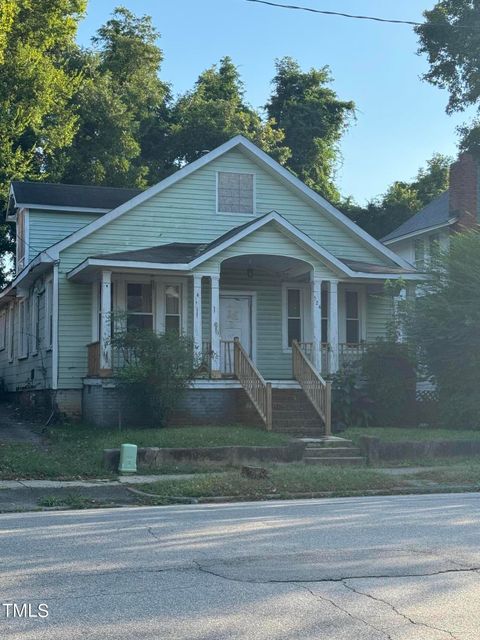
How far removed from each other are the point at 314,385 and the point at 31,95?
62.3ft

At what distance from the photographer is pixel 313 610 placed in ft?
19.6

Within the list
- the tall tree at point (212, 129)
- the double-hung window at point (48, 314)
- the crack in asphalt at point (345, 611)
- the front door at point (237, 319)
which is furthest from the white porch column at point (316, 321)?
the tall tree at point (212, 129)

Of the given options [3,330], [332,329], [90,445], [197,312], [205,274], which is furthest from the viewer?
[3,330]

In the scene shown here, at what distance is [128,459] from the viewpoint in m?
14.8

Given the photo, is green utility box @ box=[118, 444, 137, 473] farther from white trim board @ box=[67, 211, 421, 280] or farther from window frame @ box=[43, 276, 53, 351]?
window frame @ box=[43, 276, 53, 351]

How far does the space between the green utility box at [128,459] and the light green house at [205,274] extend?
5619mm

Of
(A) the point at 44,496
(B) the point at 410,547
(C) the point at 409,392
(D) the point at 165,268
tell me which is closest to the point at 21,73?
(D) the point at 165,268

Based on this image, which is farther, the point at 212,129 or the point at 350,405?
the point at 212,129

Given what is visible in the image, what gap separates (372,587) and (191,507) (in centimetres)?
571

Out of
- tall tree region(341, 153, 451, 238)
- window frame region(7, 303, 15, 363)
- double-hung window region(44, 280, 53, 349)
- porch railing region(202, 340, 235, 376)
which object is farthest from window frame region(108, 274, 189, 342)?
tall tree region(341, 153, 451, 238)

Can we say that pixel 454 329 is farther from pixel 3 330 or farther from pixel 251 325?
pixel 3 330

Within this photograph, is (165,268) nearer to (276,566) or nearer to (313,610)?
(276,566)

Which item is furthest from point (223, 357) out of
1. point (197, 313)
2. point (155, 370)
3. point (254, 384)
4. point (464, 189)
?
point (464, 189)

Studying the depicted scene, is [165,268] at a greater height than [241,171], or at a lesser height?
lesser
